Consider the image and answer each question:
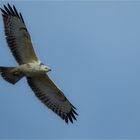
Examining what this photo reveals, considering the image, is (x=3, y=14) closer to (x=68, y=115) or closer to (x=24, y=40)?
(x=24, y=40)

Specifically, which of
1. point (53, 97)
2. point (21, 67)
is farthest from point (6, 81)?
point (53, 97)

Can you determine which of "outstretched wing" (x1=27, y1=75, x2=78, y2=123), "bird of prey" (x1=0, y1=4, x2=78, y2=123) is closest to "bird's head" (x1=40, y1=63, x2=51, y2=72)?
"bird of prey" (x1=0, y1=4, x2=78, y2=123)

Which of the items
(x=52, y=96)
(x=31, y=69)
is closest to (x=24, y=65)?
(x=31, y=69)

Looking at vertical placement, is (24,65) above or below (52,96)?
above

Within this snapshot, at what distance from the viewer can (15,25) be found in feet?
64.3

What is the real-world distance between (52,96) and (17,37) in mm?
2168

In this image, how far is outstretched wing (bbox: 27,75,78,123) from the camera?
2008 cm

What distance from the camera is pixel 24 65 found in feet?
63.5

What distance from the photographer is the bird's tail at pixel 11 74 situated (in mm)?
19234

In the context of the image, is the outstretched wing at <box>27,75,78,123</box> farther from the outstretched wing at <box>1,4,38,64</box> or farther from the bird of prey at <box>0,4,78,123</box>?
the outstretched wing at <box>1,4,38,64</box>

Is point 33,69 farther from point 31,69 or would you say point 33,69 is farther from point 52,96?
point 52,96

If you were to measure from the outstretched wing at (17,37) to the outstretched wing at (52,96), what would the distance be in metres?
0.76

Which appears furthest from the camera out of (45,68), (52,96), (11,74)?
(52,96)

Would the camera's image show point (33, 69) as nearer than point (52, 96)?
Yes
